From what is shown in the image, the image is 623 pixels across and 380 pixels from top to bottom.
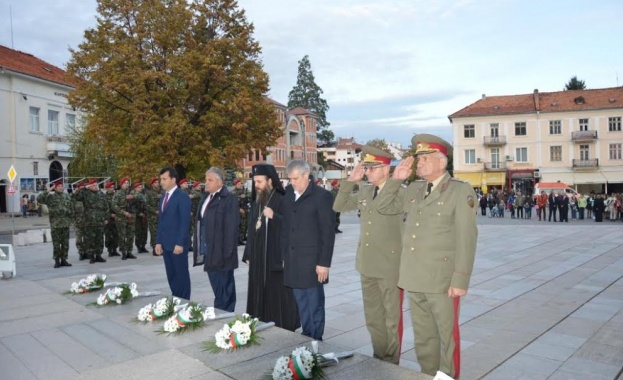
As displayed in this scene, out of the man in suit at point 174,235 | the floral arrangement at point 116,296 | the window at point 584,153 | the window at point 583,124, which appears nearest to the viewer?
the floral arrangement at point 116,296

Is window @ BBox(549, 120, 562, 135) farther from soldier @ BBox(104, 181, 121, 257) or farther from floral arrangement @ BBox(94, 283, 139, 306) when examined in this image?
floral arrangement @ BBox(94, 283, 139, 306)

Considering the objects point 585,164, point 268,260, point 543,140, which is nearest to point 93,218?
point 268,260

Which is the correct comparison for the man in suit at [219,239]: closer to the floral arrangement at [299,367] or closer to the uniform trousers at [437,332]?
the floral arrangement at [299,367]

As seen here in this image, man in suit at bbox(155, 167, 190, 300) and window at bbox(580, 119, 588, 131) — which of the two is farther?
window at bbox(580, 119, 588, 131)

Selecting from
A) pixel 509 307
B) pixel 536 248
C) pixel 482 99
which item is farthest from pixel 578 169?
pixel 509 307

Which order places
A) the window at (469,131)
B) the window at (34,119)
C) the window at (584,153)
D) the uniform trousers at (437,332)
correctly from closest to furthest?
the uniform trousers at (437,332)
the window at (34,119)
the window at (584,153)
the window at (469,131)

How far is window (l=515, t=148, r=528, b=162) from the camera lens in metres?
58.3

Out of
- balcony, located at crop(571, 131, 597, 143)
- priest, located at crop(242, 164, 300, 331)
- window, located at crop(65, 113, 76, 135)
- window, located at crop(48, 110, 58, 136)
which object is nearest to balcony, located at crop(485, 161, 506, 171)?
balcony, located at crop(571, 131, 597, 143)

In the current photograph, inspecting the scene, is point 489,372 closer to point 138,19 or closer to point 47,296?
point 47,296

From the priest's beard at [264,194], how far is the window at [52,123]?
36.8 m

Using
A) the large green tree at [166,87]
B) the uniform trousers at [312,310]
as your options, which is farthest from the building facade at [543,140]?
the uniform trousers at [312,310]

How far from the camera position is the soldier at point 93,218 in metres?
12.5

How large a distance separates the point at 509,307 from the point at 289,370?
463cm

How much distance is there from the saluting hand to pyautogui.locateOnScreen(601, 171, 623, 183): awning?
59.4 meters
